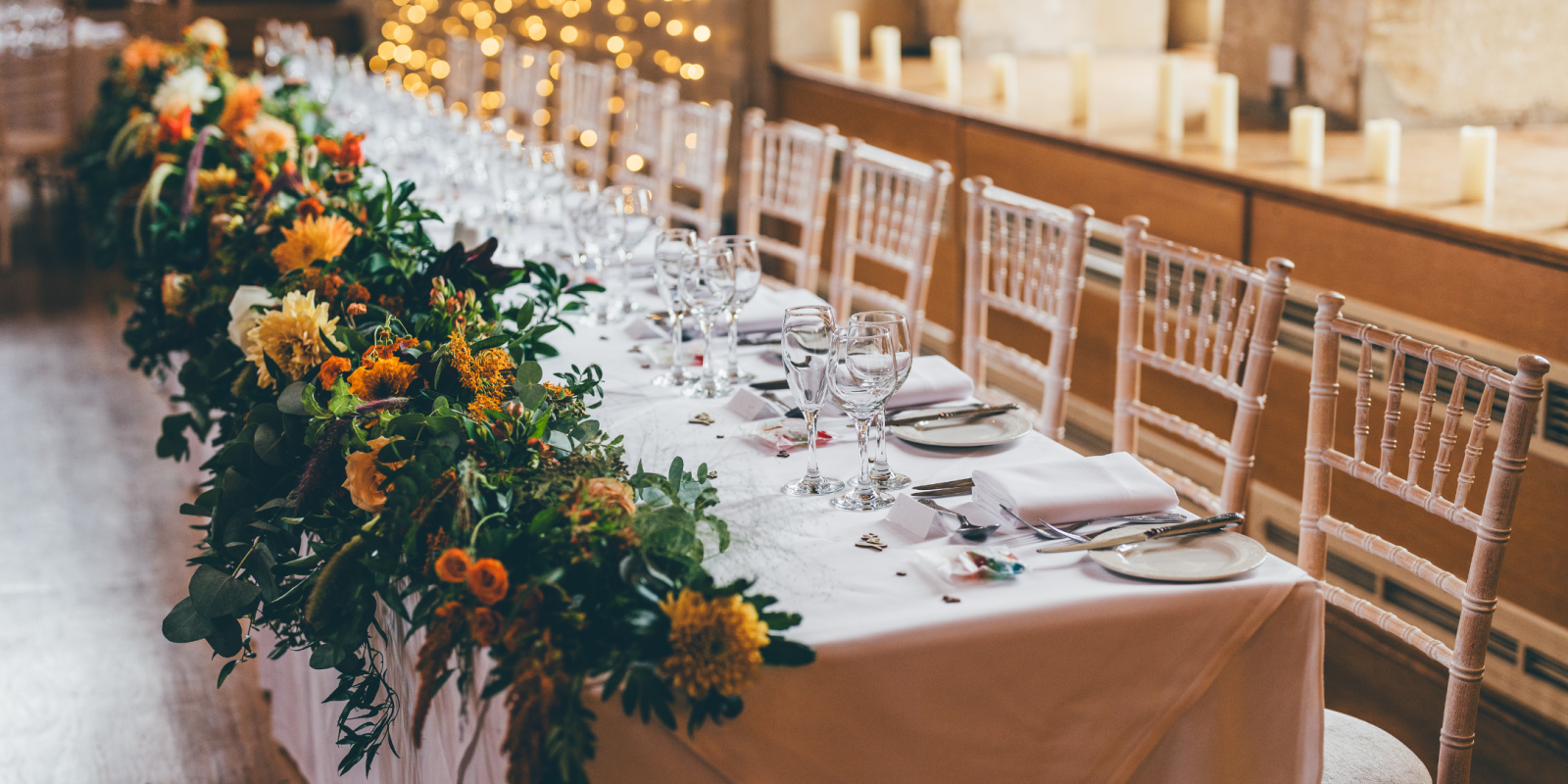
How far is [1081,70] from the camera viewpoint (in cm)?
412

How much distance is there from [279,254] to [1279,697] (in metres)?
1.56

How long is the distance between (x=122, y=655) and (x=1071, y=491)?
2251 mm

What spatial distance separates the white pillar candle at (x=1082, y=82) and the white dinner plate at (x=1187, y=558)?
2842 mm

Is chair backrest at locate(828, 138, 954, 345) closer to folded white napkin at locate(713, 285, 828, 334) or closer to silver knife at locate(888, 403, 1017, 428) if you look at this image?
folded white napkin at locate(713, 285, 828, 334)

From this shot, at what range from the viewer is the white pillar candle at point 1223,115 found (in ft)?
11.5

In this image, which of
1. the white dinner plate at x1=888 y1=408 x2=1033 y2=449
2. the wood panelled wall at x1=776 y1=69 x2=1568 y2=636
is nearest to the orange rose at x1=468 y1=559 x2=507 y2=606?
the white dinner plate at x1=888 y1=408 x2=1033 y2=449

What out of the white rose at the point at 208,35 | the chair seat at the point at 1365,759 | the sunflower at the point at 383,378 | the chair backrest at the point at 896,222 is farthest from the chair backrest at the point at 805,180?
the white rose at the point at 208,35

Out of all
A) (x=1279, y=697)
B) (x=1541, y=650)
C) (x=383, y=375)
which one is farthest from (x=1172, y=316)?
(x=383, y=375)

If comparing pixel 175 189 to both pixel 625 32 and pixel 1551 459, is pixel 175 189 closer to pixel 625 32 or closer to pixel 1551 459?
pixel 1551 459

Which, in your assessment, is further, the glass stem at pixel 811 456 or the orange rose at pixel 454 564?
the glass stem at pixel 811 456

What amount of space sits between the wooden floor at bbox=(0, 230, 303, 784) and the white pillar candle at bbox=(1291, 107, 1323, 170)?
263cm

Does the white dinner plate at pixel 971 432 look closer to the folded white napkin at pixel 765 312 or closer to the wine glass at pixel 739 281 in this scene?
the wine glass at pixel 739 281

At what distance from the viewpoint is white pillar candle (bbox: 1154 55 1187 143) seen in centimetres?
363

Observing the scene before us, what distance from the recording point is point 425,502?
4.33 feet
